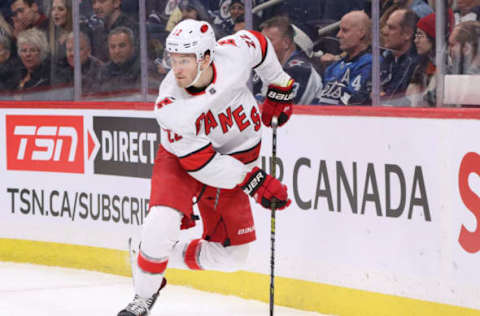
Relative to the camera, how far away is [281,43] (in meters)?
5.00

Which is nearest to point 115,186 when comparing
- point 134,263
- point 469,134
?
point 134,263

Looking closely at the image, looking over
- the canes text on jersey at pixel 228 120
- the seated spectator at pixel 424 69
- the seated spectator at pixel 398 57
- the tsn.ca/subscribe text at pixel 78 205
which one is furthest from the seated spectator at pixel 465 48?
the tsn.ca/subscribe text at pixel 78 205

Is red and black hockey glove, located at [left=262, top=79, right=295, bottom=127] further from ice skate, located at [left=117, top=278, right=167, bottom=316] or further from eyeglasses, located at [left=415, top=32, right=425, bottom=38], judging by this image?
ice skate, located at [left=117, top=278, right=167, bottom=316]

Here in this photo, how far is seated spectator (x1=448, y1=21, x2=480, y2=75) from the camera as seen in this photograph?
4000mm

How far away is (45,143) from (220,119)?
232cm

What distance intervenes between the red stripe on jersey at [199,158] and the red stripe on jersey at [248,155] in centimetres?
24

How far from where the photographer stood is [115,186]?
574 cm

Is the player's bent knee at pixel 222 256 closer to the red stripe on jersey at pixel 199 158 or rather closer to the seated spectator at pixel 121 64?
the red stripe on jersey at pixel 199 158

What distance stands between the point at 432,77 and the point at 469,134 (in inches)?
18.0

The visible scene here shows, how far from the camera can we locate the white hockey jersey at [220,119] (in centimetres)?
397

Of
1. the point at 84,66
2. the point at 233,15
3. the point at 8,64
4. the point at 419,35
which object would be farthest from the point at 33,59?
the point at 419,35

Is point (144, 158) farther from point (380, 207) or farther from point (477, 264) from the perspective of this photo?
point (477, 264)

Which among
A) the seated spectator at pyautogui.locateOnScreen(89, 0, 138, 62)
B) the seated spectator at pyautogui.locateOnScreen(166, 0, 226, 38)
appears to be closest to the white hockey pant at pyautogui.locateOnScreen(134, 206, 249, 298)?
the seated spectator at pyautogui.locateOnScreen(166, 0, 226, 38)

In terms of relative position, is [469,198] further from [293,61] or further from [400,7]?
[293,61]
